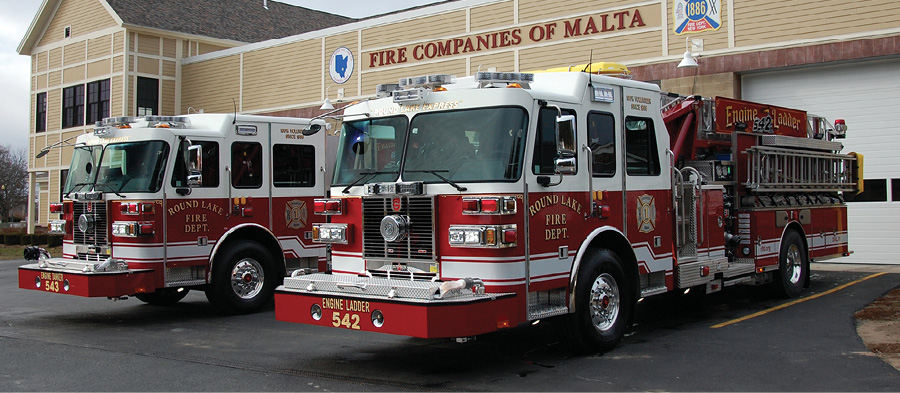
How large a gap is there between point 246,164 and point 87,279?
2.66 meters

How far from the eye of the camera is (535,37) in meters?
Answer: 20.3

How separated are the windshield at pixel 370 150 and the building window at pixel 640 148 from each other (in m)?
2.46

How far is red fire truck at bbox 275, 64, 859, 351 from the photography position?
689 cm

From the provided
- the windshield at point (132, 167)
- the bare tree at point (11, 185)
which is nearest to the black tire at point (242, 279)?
the windshield at point (132, 167)

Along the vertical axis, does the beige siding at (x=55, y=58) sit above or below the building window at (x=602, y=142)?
above

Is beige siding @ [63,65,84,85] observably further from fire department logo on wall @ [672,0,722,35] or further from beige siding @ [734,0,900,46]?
beige siding @ [734,0,900,46]

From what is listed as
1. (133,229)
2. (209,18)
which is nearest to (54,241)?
(209,18)

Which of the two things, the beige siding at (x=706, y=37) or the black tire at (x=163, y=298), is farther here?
the beige siding at (x=706, y=37)

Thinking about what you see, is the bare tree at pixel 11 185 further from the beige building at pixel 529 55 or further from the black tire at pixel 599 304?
the black tire at pixel 599 304

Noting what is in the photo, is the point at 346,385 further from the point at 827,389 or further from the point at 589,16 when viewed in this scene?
the point at 589,16

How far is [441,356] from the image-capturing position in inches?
317

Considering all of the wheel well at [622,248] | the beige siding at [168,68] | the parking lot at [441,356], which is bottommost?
the parking lot at [441,356]

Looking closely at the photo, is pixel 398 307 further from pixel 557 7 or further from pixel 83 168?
pixel 557 7

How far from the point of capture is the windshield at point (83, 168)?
10898 mm
